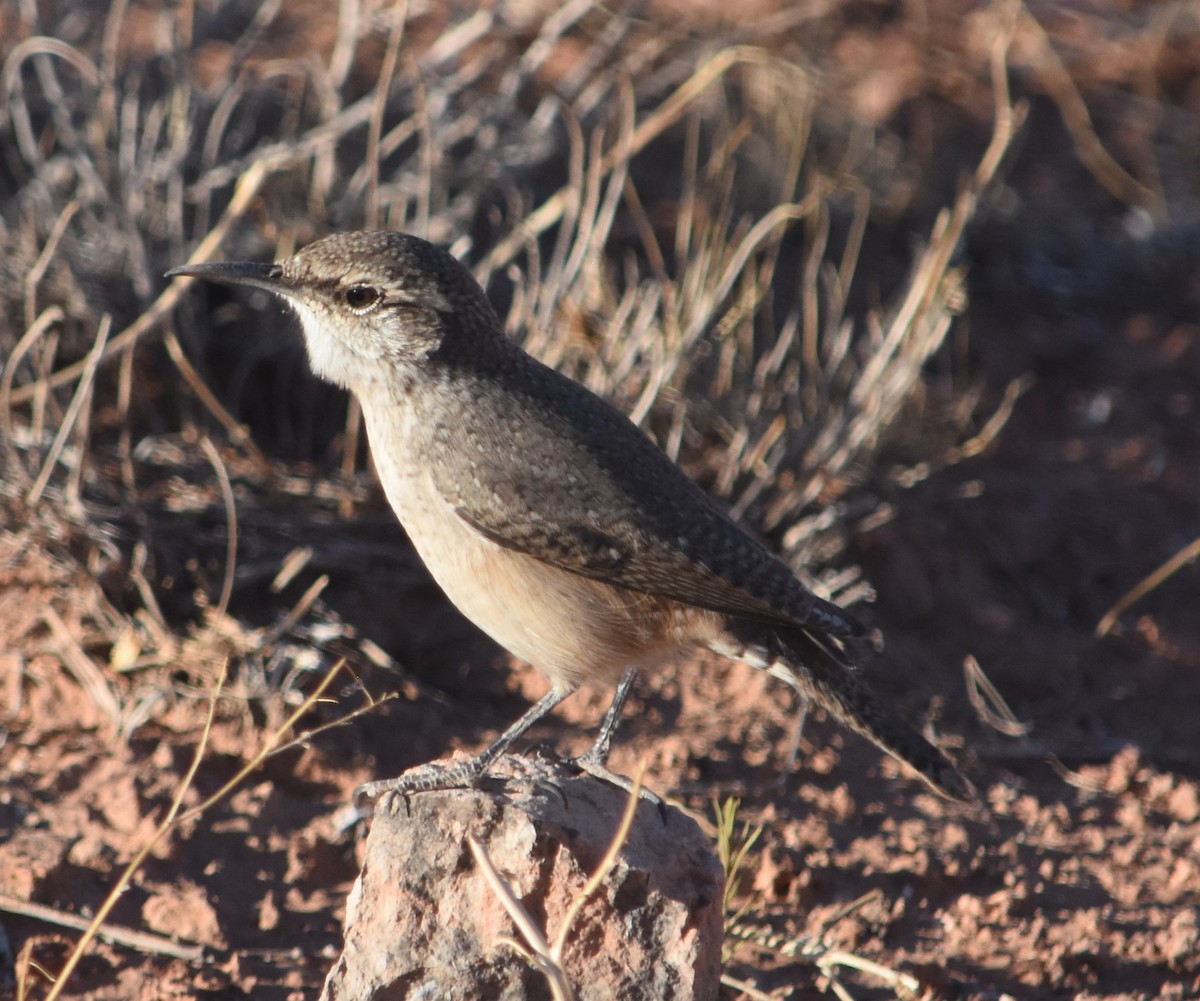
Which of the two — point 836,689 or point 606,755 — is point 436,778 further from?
point 836,689

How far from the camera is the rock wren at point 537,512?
175 inches

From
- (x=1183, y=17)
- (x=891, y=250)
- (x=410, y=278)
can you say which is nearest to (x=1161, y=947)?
(x=410, y=278)

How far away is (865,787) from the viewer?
5.77m

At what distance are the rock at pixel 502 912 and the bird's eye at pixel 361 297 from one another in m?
1.60

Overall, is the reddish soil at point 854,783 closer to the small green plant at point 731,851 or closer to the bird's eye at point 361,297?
the small green plant at point 731,851

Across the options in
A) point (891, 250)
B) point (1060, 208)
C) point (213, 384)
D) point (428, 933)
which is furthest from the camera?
point (1060, 208)

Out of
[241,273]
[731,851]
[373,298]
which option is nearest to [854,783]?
[731,851]

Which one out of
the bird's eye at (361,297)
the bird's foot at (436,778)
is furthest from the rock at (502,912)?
the bird's eye at (361,297)

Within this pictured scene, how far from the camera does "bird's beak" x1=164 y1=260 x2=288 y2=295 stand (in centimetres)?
470

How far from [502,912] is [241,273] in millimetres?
2201

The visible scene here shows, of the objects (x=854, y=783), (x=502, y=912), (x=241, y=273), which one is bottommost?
(x=854, y=783)

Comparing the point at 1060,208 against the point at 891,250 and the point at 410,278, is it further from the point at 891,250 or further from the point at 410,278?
the point at 410,278

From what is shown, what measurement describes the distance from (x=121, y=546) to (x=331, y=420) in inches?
53.9

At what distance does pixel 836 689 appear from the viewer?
4637mm
